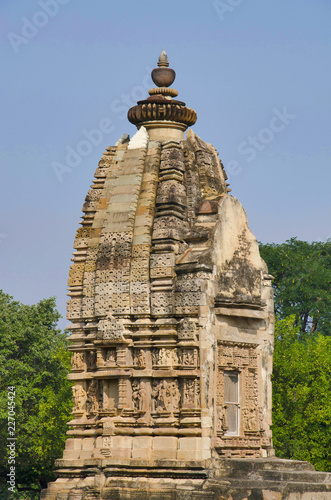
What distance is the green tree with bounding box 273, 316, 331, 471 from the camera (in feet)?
93.7

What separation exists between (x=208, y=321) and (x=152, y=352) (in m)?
1.22

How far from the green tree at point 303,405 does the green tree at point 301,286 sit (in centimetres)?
1022

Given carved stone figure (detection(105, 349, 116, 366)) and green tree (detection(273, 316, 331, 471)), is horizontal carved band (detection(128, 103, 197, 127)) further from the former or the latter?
green tree (detection(273, 316, 331, 471))

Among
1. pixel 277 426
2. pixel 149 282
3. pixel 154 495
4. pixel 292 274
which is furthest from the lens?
pixel 292 274

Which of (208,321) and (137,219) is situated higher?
(137,219)

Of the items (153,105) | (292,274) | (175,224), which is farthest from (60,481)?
(292,274)

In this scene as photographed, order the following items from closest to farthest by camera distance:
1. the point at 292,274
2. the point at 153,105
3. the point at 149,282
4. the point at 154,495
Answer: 1. the point at 154,495
2. the point at 149,282
3. the point at 153,105
4. the point at 292,274

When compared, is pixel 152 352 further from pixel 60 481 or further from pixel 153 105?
pixel 153 105

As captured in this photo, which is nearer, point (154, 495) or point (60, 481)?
point (154, 495)

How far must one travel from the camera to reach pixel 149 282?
699 inches

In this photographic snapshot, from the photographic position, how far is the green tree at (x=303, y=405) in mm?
28547

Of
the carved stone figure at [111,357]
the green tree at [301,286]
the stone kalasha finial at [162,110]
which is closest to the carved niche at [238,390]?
the carved stone figure at [111,357]

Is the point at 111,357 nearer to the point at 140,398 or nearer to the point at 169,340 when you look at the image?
the point at 140,398

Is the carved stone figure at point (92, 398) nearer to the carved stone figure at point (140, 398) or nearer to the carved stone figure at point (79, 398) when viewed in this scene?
the carved stone figure at point (79, 398)
